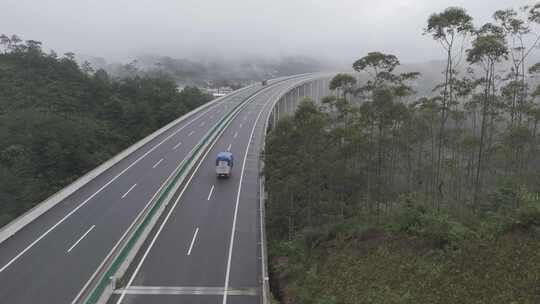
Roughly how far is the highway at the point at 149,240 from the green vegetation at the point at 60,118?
38.6 feet

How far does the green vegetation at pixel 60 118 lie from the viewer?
43.0 meters

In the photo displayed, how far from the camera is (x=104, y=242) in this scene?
22.6 metres

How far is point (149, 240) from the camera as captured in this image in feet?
75.8

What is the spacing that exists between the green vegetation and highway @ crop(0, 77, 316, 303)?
11.8 metres

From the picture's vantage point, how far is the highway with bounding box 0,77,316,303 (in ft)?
60.2

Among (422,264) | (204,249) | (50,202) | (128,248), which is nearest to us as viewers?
(422,264)

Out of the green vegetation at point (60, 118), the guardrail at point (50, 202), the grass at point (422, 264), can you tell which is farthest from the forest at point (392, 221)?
the green vegetation at point (60, 118)

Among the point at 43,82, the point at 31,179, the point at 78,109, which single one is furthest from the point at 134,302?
the point at 43,82

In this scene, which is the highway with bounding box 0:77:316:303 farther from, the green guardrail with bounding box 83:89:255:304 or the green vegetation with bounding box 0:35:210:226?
the green vegetation with bounding box 0:35:210:226

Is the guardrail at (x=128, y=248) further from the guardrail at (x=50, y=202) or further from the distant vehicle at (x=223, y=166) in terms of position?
the guardrail at (x=50, y=202)

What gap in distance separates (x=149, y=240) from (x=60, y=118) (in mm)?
33290

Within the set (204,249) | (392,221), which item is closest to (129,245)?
(204,249)

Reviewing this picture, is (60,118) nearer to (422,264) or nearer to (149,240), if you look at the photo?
(149,240)

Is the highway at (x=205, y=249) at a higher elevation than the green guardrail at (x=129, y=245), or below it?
below
